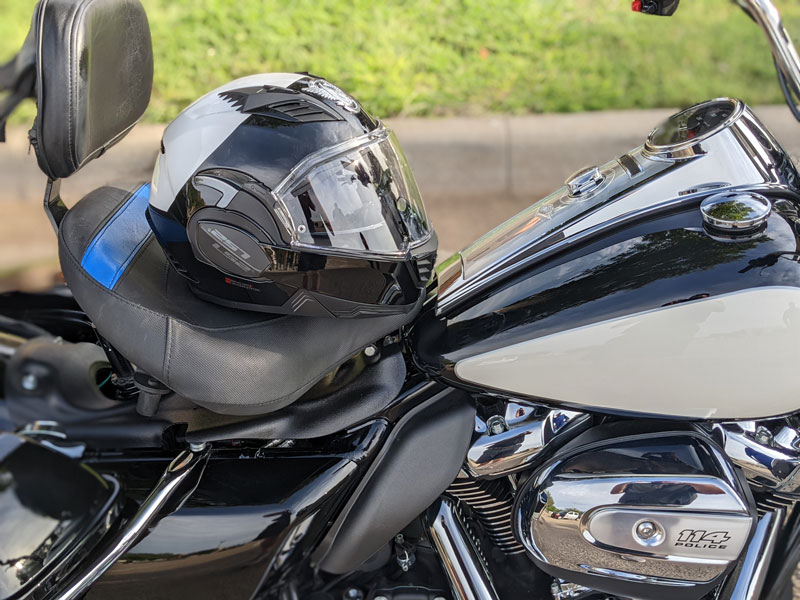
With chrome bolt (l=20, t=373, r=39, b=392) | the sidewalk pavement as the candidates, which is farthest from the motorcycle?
the sidewalk pavement

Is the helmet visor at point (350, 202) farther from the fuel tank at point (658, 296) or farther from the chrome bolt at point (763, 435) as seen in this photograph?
the chrome bolt at point (763, 435)

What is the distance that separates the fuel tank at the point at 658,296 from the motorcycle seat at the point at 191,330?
0.62 ft

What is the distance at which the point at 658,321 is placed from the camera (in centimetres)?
125

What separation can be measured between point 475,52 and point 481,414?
10.6 ft

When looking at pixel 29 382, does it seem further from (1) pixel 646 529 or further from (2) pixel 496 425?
(1) pixel 646 529

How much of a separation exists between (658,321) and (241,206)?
28.5 inches

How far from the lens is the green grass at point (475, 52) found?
4.01 metres

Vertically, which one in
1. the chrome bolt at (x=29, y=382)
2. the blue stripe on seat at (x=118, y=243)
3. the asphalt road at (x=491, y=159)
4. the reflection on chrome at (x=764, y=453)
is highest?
the blue stripe on seat at (x=118, y=243)

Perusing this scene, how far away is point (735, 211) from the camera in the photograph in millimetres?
1282

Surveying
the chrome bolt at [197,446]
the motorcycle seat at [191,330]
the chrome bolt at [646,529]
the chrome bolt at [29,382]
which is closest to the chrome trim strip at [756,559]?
the chrome bolt at [646,529]

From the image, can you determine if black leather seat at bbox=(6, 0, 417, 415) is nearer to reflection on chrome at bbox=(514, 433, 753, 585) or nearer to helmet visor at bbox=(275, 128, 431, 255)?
helmet visor at bbox=(275, 128, 431, 255)

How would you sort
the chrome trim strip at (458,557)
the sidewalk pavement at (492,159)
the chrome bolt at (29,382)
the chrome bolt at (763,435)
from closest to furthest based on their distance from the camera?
1. the chrome bolt at (763,435)
2. the chrome trim strip at (458,557)
3. the chrome bolt at (29,382)
4. the sidewalk pavement at (492,159)

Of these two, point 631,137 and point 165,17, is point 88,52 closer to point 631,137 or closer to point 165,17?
point 631,137

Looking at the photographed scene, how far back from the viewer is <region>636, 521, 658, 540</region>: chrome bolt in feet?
4.25
